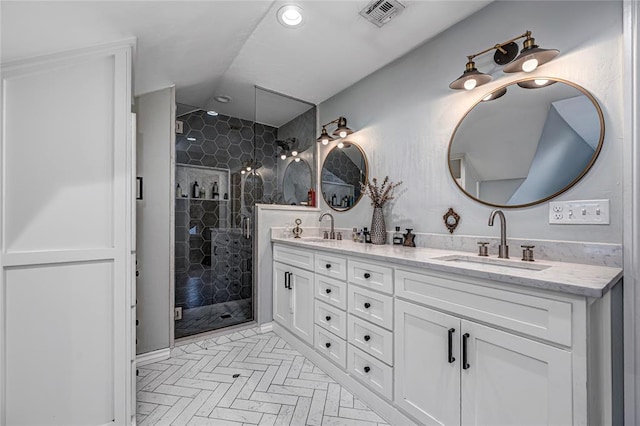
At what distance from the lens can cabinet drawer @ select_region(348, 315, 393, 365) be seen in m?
1.59

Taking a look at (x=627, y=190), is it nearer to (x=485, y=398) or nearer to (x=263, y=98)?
(x=485, y=398)

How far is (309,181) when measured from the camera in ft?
10.8

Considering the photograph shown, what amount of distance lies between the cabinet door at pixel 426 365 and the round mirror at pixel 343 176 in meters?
1.48

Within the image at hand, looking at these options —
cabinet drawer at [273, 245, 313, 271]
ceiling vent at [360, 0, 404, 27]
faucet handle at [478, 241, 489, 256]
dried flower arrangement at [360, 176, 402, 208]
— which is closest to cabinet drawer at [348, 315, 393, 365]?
cabinet drawer at [273, 245, 313, 271]

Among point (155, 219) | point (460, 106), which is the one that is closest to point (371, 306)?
point (460, 106)

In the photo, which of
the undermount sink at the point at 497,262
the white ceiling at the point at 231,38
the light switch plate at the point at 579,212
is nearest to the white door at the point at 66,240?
the white ceiling at the point at 231,38

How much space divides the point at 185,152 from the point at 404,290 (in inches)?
108

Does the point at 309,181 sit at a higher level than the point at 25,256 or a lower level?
higher

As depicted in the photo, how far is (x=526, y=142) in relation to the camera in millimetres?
1607

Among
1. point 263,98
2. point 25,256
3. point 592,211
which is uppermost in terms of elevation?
point 263,98

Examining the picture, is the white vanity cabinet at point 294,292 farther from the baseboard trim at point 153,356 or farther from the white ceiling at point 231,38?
the white ceiling at point 231,38

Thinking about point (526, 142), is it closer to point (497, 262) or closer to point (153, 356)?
point (497, 262)

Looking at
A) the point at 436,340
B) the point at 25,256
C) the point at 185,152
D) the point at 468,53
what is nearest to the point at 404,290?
the point at 436,340

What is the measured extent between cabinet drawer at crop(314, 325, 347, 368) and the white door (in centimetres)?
123
